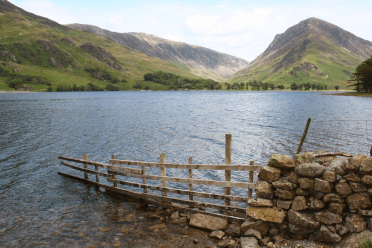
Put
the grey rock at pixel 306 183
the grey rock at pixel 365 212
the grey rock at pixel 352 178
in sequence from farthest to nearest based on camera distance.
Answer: the grey rock at pixel 306 183, the grey rock at pixel 352 178, the grey rock at pixel 365 212

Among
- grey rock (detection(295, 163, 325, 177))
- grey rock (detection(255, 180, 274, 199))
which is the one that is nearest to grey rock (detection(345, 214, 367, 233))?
grey rock (detection(295, 163, 325, 177))

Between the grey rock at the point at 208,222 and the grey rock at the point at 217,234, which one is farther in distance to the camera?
the grey rock at the point at 208,222

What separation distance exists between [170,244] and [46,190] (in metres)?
14.4

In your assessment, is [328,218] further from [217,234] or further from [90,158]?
[90,158]

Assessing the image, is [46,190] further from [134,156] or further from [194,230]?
[194,230]

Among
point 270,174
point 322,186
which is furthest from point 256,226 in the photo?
point 322,186

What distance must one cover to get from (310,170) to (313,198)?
1.35m

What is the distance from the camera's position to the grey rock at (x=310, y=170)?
1142 centimetres

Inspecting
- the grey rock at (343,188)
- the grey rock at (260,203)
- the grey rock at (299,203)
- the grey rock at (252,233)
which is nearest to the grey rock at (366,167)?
the grey rock at (343,188)

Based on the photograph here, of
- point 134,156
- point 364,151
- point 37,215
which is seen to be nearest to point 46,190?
point 37,215

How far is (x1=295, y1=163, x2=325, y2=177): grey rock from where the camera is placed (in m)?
11.4

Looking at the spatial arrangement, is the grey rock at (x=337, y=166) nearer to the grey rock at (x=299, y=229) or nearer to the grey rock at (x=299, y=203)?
the grey rock at (x=299, y=203)

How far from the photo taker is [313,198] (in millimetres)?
11609

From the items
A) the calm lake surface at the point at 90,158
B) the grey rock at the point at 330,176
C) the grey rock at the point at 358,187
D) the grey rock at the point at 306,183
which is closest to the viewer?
the grey rock at the point at 358,187
